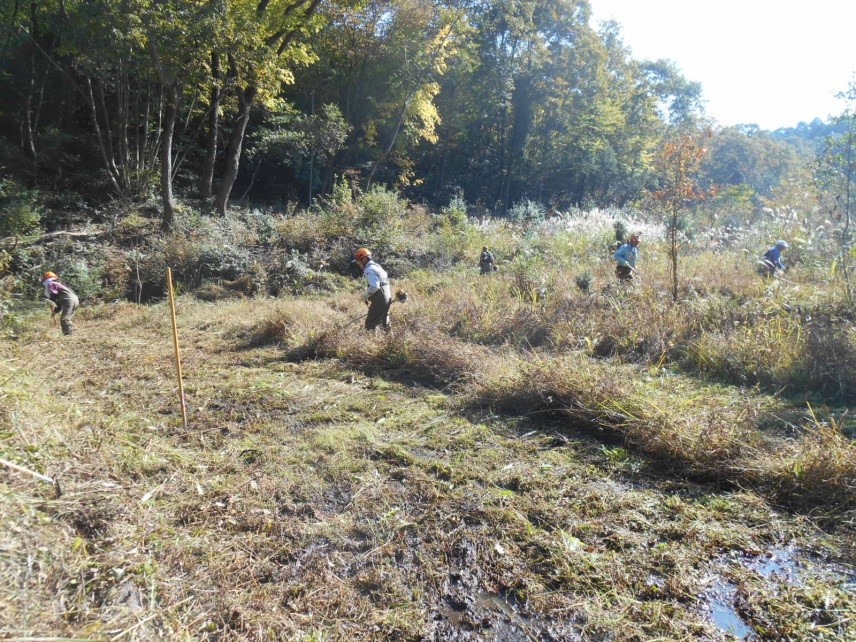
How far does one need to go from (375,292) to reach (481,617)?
A: 6.10 meters

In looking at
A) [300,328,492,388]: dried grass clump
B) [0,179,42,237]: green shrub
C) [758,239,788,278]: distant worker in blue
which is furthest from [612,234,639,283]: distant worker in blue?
[0,179,42,237]: green shrub

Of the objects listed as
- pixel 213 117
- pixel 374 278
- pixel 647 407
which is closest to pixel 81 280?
pixel 213 117

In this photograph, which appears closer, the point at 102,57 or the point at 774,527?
the point at 774,527

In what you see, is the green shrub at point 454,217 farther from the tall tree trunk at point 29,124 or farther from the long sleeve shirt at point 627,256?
the tall tree trunk at point 29,124

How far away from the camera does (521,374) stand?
5781mm

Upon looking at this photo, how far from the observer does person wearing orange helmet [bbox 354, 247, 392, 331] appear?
8.27m

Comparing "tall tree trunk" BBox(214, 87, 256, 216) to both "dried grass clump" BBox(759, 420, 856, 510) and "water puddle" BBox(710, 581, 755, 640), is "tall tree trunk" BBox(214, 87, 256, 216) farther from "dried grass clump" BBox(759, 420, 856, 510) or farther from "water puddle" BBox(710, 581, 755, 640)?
"water puddle" BBox(710, 581, 755, 640)

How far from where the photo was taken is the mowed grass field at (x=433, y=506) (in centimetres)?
261

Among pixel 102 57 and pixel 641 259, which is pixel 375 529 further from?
pixel 102 57

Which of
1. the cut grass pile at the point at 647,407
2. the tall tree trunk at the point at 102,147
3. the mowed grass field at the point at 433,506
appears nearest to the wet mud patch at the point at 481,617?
the mowed grass field at the point at 433,506

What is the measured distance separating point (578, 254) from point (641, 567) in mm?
11781

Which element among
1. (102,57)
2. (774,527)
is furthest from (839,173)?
(102,57)

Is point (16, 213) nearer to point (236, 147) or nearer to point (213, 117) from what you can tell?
point (213, 117)

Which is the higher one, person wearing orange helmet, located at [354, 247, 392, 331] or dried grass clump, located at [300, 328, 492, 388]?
person wearing orange helmet, located at [354, 247, 392, 331]
